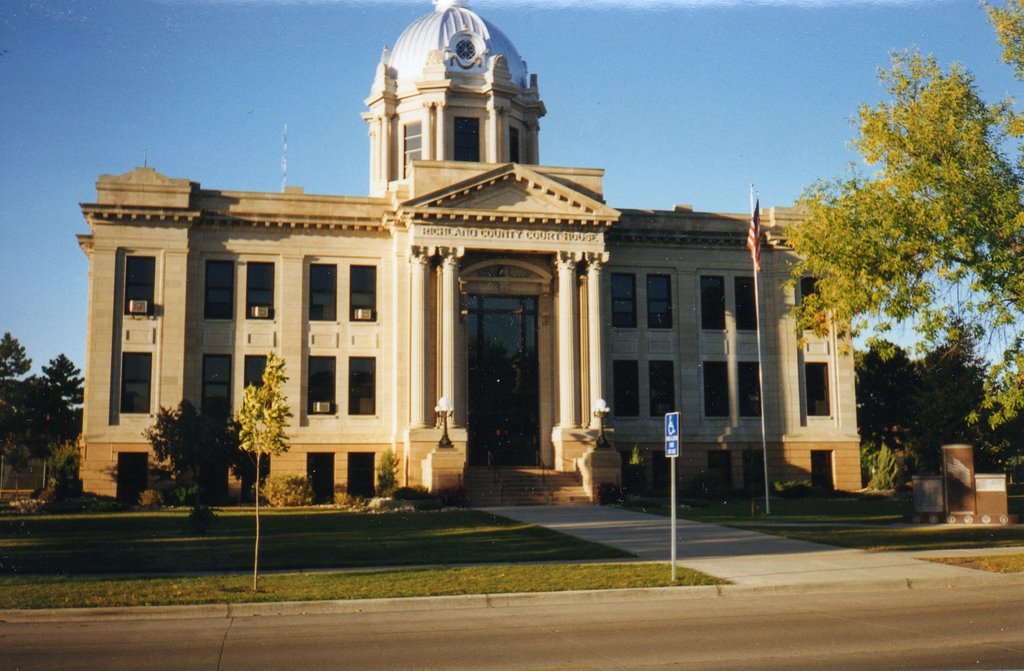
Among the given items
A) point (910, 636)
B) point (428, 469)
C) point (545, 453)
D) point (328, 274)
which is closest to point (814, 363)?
point (545, 453)

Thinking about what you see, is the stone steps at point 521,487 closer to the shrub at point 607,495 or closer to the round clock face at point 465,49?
the shrub at point 607,495

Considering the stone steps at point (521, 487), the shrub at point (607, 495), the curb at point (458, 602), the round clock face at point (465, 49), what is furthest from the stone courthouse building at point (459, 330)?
the curb at point (458, 602)

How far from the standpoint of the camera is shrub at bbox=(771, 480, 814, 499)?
43.9 m

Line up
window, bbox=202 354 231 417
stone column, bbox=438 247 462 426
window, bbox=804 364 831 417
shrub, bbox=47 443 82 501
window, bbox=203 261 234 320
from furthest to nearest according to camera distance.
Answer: window, bbox=804 364 831 417 < window, bbox=203 261 234 320 < window, bbox=202 354 231 417 < stone column, bbox=438 247 462 426 < shrub, bbox=47 443 82 501

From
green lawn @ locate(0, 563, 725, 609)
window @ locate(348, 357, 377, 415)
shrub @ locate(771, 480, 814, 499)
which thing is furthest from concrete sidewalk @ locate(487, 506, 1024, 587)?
shrub @ locate(771, 480, 814, 499)

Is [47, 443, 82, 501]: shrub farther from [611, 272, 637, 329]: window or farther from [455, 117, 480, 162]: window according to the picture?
[611, 272, 637, 329]: window

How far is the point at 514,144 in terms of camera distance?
2058 inches

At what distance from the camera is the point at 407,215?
40.7 meters

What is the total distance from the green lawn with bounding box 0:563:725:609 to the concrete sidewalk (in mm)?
1523

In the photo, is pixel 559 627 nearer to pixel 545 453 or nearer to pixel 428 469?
pixel 428 469

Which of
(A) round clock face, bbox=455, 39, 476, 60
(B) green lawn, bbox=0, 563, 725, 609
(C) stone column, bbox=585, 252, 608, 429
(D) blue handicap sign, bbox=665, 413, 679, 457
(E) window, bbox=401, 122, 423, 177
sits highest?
(A) round clock face, bbox=455, 39, 476, 60

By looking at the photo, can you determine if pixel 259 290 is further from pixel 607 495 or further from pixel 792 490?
pixel 792 490

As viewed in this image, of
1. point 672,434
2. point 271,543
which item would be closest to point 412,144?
point 271,543

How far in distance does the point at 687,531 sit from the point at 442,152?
91.7 ft
